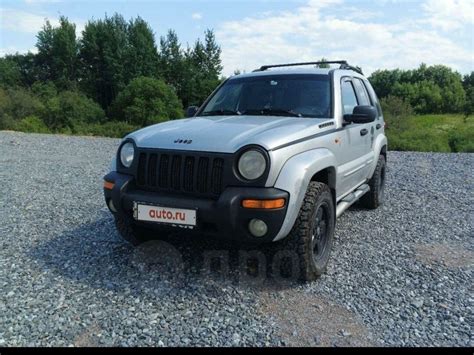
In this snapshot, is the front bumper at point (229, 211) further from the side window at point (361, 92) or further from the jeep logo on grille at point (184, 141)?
the side window at point (361, 92)

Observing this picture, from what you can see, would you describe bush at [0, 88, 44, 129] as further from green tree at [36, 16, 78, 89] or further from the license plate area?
the license plate area

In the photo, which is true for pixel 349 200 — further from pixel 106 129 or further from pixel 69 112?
pixel 69 112

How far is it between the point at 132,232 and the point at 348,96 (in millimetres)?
2631

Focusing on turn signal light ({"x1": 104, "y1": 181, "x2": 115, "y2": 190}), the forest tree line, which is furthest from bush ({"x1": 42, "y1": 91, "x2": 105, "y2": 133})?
turn signal light ({"x1": 104, "y1": 181, "x2": 115, "y2": 190})

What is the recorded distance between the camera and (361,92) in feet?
16.3

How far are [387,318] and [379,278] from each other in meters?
0.64

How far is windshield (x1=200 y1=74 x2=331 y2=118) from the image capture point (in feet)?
12.8

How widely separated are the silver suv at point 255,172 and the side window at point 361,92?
83 cm

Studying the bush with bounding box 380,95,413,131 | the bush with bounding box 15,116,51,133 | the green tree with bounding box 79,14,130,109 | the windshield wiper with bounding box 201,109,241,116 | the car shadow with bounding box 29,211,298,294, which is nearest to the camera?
the car shadow with bounding box 29,211,298,294

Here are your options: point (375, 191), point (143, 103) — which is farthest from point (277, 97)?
point (143, 103)

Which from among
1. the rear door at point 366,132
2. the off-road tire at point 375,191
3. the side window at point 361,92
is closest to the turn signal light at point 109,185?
the rear door at point 366,132

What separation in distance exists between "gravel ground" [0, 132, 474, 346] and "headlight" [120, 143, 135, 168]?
0.89m

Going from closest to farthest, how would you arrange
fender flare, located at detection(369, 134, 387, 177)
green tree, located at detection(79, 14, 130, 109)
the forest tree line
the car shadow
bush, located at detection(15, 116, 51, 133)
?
1. the car shadow
2. fender flare, located at detection(369, 134, 387, 177)
3. bush, located at detection(15, 116, 51, 133)
4. the forest tree line
5. green tree, located at detection(79, 14, 130, 109)

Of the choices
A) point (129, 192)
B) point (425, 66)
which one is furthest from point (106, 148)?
point (425, 66)
